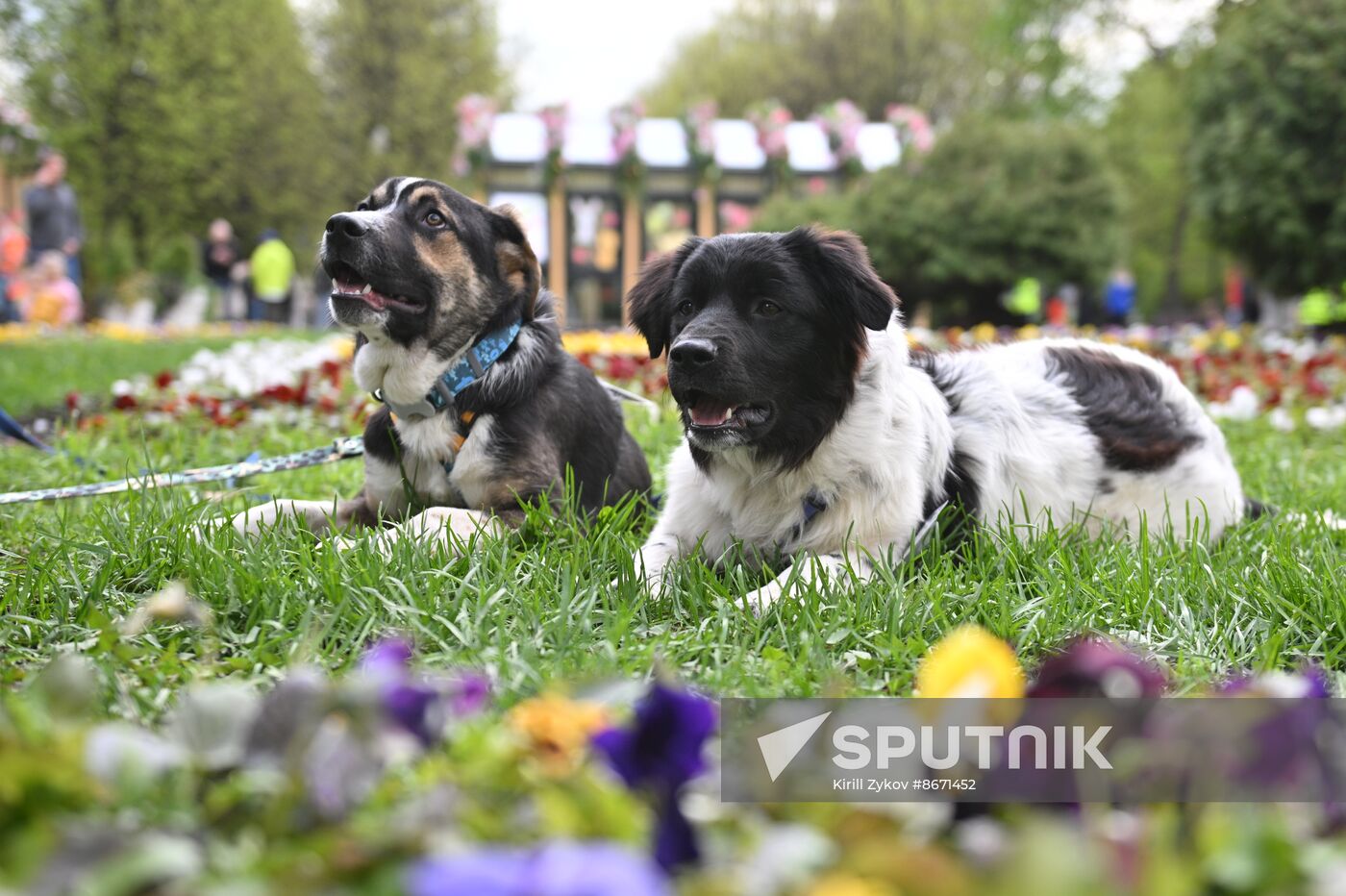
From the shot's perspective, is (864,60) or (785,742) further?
(864,60)

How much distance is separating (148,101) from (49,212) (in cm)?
1294

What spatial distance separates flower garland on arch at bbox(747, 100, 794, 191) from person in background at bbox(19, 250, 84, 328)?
54.9ft

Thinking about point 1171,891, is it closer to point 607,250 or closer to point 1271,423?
point 1271,423

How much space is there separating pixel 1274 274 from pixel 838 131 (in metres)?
16.8

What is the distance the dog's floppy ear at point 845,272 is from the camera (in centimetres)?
339

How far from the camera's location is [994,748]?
62.6 inches

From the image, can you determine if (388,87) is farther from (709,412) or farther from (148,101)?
(709,412)

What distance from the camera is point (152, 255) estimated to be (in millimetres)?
32625

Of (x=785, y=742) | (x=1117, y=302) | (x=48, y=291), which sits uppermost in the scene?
(x=785, y=742)

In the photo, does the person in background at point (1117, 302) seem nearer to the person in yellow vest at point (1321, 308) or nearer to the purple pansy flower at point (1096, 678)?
the person in yellow vest at point (1321, 308)

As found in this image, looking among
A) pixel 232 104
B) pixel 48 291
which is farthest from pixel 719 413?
Result: pixel 232 104

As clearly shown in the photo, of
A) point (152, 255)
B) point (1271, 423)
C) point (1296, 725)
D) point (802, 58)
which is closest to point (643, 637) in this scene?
point (1296, 725)

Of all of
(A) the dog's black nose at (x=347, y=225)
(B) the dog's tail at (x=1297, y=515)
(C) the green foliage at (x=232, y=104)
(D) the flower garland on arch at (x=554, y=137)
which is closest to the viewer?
(A) the dog's black nose at (x=347, y=225)

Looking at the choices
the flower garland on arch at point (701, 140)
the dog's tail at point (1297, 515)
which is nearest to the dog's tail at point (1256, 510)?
the dog's tail at point (1297, 515)
